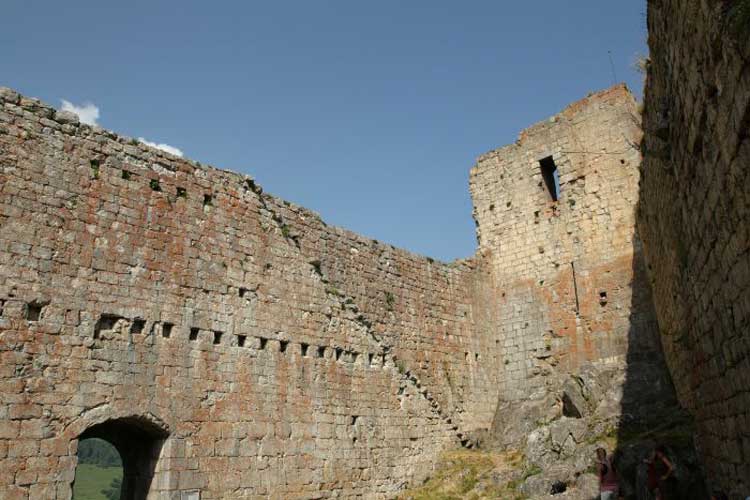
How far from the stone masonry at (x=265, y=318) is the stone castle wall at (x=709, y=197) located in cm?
686

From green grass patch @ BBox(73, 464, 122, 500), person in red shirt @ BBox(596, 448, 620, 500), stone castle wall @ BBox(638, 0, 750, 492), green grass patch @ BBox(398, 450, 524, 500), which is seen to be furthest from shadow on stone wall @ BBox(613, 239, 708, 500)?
green grass patch @ BBox(73, 464, 122, 500)

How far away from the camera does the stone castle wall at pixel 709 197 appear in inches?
182

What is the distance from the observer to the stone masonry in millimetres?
9078

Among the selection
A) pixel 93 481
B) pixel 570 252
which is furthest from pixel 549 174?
pixel 93 481

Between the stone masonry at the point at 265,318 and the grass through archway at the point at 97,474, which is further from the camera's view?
the grass through archway at the point at 97,474

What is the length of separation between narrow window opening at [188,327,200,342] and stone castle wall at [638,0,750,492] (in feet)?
24.9

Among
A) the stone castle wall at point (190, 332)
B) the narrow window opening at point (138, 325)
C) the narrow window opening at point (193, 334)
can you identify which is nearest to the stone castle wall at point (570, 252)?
the stone castle wall at point (190, 332)

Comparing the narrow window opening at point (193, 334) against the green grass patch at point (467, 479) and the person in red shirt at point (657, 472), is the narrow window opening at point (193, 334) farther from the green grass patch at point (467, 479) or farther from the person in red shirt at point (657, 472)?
the person in red shirt at point (657, 472)

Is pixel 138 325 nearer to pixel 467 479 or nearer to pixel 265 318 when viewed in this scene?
pixel 265 318

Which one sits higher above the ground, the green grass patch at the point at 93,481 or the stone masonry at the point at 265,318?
the stone masonry at the point at 265,318

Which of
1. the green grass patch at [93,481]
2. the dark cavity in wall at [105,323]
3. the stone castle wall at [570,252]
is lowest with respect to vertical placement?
the green grass patch at [93,481]

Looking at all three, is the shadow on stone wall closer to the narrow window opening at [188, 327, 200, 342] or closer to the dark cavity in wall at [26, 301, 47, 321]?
the narrow window opening at [188, 327, 200, 342]

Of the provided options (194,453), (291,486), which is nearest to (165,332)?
(194,453)

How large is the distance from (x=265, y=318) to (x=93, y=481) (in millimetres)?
55545
